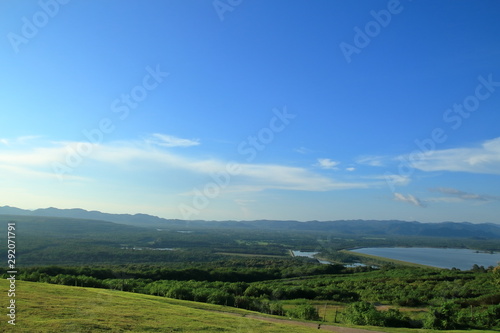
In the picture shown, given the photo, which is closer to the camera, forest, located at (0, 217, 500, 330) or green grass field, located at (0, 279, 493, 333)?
green grass field, located at (0, 279, 493, 333)

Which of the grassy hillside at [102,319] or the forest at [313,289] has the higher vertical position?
the grassy hillside at [102,319]

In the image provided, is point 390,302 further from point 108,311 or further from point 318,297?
point 108,311

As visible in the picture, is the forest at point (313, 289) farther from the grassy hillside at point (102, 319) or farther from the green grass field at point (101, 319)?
the grassy hillside at point (102, 319)

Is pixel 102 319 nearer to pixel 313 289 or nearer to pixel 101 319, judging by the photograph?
pixel 101 319

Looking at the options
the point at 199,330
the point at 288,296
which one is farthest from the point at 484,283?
the point at 199,330

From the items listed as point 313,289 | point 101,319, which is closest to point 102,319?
point 101,319

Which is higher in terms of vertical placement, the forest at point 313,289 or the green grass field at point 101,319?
the green grass field at point 101,319

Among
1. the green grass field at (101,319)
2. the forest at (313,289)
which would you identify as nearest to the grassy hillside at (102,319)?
the green grass field at (101,319)


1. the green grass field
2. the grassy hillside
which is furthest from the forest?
the grassy hillside

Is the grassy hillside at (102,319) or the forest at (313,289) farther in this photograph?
the forest at (313,289)

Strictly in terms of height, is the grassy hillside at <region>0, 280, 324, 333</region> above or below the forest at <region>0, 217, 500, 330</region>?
above

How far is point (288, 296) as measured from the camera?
4938 centimetres

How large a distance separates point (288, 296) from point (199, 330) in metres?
35.9

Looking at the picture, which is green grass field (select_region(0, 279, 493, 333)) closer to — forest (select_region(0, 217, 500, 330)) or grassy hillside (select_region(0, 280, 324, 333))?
grassy hillside (select_region(0, 280, 324, 333))
